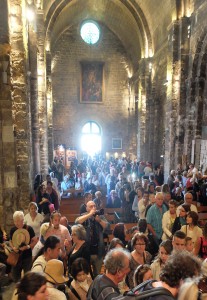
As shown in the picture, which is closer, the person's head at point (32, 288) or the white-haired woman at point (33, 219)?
the person's head at point (32, 288)

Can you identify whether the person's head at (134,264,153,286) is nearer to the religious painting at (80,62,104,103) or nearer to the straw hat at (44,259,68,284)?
the straw hat at (44,259,68,284)

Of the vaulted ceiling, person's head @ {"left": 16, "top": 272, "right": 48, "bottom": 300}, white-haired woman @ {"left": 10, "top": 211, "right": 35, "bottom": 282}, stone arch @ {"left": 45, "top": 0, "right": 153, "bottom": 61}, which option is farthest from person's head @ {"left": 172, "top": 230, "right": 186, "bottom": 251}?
stone arch @ {"left": 45, "top": 0, "right": 153, "bottom": 61}

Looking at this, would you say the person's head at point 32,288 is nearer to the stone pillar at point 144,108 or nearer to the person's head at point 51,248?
the person's head at point 51,248

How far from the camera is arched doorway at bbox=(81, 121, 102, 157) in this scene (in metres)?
24.1

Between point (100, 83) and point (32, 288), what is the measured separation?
74.3 ft

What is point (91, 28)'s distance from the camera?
2334 cm

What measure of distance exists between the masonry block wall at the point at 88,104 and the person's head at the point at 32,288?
21.4 meters

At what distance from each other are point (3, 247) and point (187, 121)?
34.2ft

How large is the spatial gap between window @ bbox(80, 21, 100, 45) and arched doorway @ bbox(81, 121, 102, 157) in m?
7.25

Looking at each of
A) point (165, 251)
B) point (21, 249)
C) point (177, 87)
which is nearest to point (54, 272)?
point (165, 251)

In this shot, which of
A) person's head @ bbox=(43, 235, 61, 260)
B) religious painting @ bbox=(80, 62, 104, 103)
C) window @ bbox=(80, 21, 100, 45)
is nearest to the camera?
person's head @ bbox=(43, 235, 61, 260)

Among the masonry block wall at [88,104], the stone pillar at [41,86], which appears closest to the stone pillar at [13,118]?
the stone pillar at [41,86]

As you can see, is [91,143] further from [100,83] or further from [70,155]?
[100,83]

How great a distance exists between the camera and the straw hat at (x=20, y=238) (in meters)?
4.45
